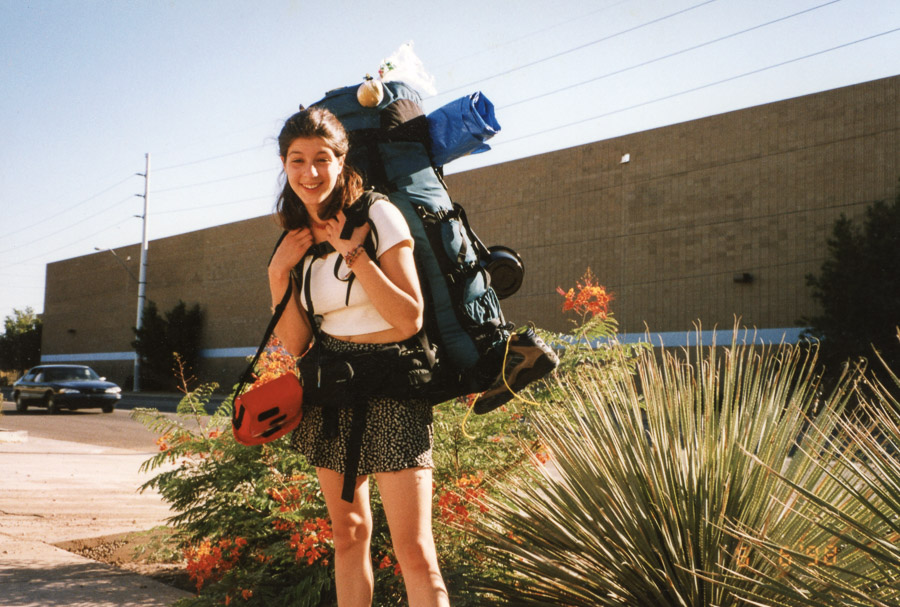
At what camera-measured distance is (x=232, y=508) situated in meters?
3.35

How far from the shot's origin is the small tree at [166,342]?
35.2 metres

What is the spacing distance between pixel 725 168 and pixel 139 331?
25.4 meters

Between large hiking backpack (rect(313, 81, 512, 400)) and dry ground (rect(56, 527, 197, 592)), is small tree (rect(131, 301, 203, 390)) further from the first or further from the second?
large hiking backpack (rect(313, 81, 512, 400))

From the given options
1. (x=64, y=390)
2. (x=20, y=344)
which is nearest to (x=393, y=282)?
(x=64, y=390)

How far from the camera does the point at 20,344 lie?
2260 inches

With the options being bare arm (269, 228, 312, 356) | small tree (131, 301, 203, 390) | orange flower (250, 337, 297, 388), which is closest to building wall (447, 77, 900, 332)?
small tree (131, 301, 203, 390)

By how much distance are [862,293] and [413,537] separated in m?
16.0

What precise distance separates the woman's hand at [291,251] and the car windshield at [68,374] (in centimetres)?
2075

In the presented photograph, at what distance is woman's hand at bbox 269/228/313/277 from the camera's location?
2.17m

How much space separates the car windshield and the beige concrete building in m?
12.6

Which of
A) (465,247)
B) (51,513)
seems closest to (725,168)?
(51,513)

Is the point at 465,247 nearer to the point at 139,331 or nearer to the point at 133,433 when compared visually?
the point at 133,433

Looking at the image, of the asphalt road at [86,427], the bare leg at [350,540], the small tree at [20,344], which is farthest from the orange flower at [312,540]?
the small tree at [20,344]

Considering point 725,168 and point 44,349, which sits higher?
point 725,168
